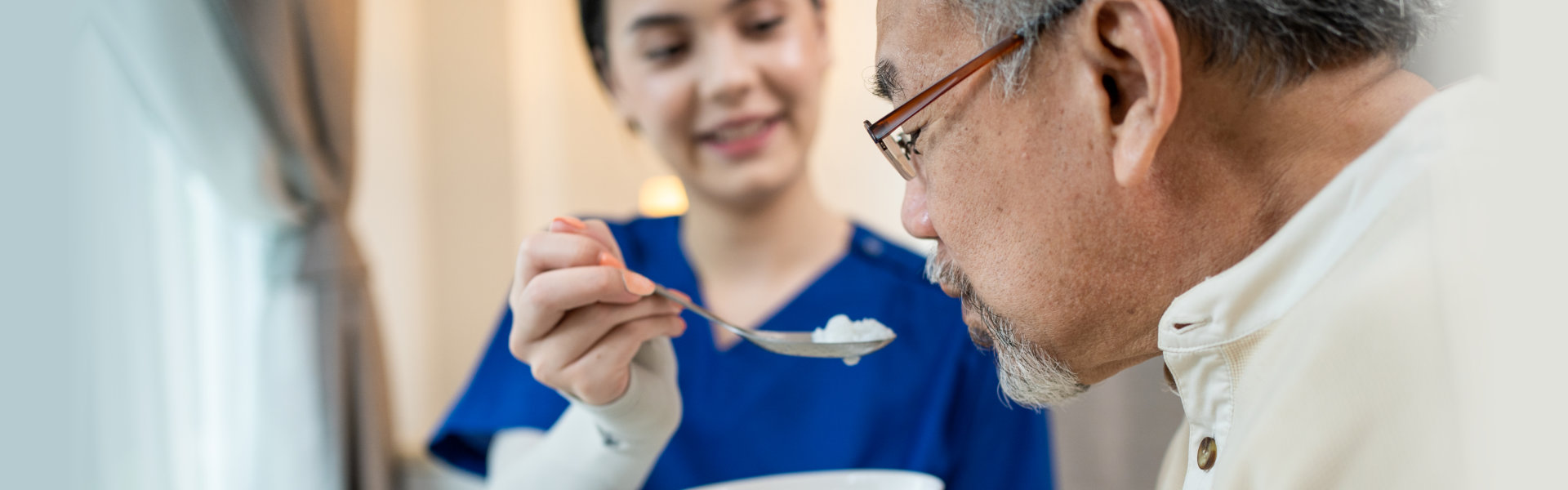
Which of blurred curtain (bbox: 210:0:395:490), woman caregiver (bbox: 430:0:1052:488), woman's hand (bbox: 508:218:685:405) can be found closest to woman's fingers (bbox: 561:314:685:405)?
woman's hand (bbox: 508:218:685:405)

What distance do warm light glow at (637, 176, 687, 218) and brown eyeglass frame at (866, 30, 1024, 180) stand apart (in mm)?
1785

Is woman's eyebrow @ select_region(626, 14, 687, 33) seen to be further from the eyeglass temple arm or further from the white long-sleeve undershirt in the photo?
the eyeglass temple arm

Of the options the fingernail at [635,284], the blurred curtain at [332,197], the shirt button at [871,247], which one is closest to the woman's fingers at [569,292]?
the fingernail at [635,284]

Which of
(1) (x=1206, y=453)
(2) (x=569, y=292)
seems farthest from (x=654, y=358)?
(1) (x=1206, y=453)

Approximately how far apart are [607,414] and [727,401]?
0.38 meters

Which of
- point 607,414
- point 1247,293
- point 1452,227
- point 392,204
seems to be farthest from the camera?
point 392,204

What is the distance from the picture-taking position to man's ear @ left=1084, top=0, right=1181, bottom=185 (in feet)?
1.86

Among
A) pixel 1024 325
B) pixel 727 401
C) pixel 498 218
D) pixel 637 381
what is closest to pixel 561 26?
pixel 498 218

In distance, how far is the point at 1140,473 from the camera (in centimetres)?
145

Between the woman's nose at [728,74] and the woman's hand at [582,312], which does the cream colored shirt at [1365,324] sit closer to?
the woman's hand at [582,312]

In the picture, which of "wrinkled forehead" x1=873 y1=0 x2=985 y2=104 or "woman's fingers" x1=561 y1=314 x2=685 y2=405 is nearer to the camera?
"wrinkled forehead" x1=873 y1=0 x2=985 y2=104

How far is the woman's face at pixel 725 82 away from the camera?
1.30 m

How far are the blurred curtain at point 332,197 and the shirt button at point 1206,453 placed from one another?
6.08 ft

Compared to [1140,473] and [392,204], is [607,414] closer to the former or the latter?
[1140,473]
